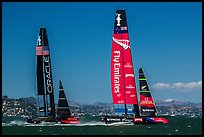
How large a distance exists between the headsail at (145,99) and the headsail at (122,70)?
1635 mm

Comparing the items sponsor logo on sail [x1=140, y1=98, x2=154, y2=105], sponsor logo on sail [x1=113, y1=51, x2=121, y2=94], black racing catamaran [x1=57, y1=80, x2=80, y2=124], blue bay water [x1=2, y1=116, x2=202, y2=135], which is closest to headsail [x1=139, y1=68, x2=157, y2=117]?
sponsor logo on sail [x1=140, y1=98, x2=154, y2=105]

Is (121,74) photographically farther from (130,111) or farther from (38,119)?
(38,119)

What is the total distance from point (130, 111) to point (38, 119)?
13073 mm

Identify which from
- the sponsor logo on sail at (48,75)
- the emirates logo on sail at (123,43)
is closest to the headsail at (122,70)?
the emirates logo on sail at (123,43)

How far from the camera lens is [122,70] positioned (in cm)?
7350

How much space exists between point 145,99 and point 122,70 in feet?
18.5

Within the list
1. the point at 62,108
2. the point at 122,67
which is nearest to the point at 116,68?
the point at 122,67

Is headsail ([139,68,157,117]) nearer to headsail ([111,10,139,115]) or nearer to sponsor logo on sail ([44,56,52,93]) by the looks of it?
headsail ([111,10,139,115])

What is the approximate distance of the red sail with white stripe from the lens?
73.3 metres

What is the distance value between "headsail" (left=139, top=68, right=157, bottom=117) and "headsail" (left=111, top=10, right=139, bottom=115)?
1635 mm

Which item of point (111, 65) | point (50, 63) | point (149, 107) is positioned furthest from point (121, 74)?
point (50, 63)

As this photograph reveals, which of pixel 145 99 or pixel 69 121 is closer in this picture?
pixel 145 99

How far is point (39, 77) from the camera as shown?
7881cm

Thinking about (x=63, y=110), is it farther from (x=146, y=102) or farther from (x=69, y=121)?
(x=146, y=102)
